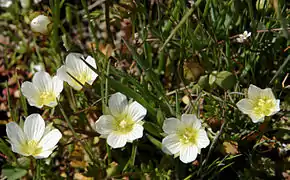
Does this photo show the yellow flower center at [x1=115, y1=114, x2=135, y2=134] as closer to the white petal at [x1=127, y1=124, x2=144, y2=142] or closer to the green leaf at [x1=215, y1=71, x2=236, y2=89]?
the white petal at [x1=127, y1=124, x2=144, y2=142]

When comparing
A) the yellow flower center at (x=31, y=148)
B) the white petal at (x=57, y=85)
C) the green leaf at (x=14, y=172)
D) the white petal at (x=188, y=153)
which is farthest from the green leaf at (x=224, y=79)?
the green leaf at (x=14, y=172)

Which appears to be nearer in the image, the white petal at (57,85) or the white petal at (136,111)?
the white petal at (136,111)

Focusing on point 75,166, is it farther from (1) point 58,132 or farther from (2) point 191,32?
(2) point 191,32

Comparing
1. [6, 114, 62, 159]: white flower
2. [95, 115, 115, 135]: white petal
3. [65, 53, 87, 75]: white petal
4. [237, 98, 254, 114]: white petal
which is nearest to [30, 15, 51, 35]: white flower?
[65, 53, 87, 75]: white petal

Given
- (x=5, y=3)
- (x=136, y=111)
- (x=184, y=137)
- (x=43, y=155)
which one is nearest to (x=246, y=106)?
(x=184, y=137)

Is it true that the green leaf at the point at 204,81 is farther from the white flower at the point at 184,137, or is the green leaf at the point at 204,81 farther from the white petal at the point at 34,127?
the white petal at the point at 34,127

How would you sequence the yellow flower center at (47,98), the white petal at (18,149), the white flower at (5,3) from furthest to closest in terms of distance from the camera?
1. the white flower at (5,3)
2. the yellow flower center at (47,98)
3. the white petal at (18,149)
